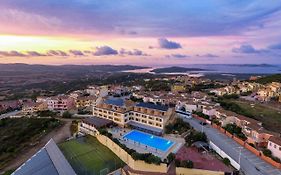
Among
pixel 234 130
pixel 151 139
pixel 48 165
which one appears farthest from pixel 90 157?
pixel 234 130

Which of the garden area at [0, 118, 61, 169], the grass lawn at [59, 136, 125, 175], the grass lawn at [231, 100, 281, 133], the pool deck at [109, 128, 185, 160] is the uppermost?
the grass lawn at [231, 100, 281, 133]

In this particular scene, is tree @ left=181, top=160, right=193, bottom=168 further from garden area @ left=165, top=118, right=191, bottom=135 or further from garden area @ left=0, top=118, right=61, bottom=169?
garden area @ left=0, top=118, right=61, bottom=169

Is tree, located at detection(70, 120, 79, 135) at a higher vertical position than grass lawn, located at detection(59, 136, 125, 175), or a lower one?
lower

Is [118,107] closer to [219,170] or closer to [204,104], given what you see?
[204,104]

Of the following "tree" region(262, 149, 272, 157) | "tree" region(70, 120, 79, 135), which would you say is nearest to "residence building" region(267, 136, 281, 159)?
"tree" region(262, 149, 272, 157)

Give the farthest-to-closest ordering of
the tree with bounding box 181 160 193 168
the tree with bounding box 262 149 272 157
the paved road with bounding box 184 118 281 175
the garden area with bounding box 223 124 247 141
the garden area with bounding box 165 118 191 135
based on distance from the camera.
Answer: the garden area with bounding box 165 118 191 135 < the garden area with bounding box 223 124 247 141 < the tree with bounding box 262 149 272 157 < the paved road with bounding box 184 118 281 175 < the tree with bounding box 181 160 193 168

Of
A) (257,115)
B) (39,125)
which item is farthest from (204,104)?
(39,125)

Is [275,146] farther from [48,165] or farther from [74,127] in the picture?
[74,127]
